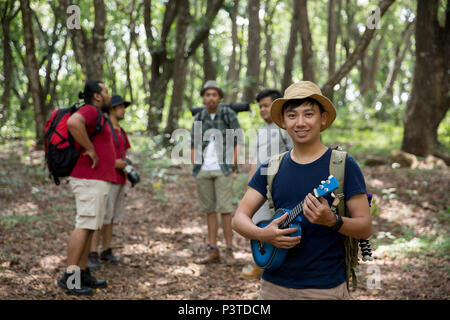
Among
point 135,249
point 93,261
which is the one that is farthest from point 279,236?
point 135,249

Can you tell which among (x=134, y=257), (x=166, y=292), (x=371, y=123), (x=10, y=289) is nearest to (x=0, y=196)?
(x=134, y=257)

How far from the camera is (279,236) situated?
2.31 metres

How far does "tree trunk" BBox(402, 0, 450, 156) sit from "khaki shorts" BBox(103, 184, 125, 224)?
758 centimetres

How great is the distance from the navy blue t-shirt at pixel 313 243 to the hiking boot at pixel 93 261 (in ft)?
13.2

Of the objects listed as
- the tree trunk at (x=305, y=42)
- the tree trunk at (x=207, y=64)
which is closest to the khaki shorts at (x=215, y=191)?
the tree trunk at (x=305, y=42)

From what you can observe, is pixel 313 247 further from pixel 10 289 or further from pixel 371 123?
pixel 371 123

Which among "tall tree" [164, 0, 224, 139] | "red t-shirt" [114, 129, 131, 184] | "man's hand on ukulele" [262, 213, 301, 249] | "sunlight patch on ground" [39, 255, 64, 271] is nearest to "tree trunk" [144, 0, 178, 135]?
"tall tree" [164, 0, 224, 139]

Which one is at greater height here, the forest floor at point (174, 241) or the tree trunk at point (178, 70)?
the tree trunk at point (178, 70)

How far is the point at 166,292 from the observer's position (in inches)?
208

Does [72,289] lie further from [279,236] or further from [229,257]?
[279,236]

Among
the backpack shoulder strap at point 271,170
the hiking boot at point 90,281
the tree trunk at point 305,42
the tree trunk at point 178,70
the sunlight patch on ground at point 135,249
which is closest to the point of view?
the backpack shoulder strap at point 271,170

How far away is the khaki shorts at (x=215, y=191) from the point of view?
6277 mm

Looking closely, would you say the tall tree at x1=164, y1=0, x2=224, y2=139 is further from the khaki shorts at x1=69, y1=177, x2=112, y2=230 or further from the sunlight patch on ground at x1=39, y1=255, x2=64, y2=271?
the khaki shorts at x1=69, y1=177, x2=112, y2=230

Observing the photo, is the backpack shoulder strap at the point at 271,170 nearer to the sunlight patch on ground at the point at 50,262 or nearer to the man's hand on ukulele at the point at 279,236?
the man's hand on ukulele at the point at 279,236
